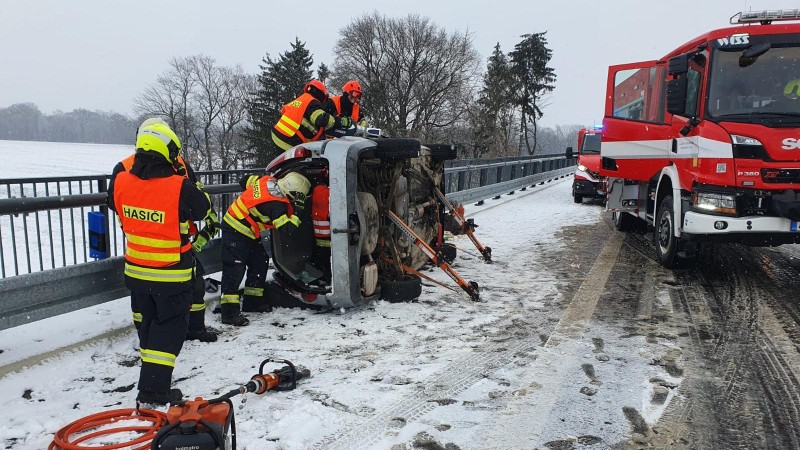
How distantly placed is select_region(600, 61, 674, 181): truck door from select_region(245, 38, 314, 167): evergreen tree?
34.3 metres

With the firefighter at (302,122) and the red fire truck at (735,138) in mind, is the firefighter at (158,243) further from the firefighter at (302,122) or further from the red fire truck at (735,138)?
the red fire truck at (735,138)

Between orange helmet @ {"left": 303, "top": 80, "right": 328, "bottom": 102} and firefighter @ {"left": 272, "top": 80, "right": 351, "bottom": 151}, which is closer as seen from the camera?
firefighter @ {"left": 272, "top": 80, "right": 351, "bottom": 151}

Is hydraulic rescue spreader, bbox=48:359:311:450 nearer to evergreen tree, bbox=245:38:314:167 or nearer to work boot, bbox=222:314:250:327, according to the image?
work boot, bbox=222:314:250:327

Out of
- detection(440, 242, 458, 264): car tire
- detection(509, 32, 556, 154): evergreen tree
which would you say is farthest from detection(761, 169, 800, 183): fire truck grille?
detection(509, 32, 556, 154): evergreen tree

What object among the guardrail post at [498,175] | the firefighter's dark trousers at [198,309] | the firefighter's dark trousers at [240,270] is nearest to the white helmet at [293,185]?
the firefighter's dark trousers at [240,270]

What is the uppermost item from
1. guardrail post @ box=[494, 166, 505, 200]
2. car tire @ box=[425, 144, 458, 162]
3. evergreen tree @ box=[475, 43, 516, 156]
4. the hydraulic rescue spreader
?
evergreen tree @ box=[475, 43, 516, 156]

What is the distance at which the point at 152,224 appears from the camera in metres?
3.31

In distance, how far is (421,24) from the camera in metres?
43.9

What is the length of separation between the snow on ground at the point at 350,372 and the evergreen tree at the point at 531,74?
5307 centimetres

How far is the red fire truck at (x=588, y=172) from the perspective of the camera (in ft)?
44.4

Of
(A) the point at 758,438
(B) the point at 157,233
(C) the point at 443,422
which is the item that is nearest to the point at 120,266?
(B) the point at 157,233

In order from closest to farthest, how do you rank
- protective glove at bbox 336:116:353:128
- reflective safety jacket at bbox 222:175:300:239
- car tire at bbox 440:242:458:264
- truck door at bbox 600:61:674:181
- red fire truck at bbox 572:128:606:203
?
reflective safety jacket at bbox 222:175:300:239 < protective glove at bbox 336:116:353:128 < car tire at bbox 440:242:458:264 < truck door at bbox 600:61:674:181 < red fire truck at bbox 572:128:606:203

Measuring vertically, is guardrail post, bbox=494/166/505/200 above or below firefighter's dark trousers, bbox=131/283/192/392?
above

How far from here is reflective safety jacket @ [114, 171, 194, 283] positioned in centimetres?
329
